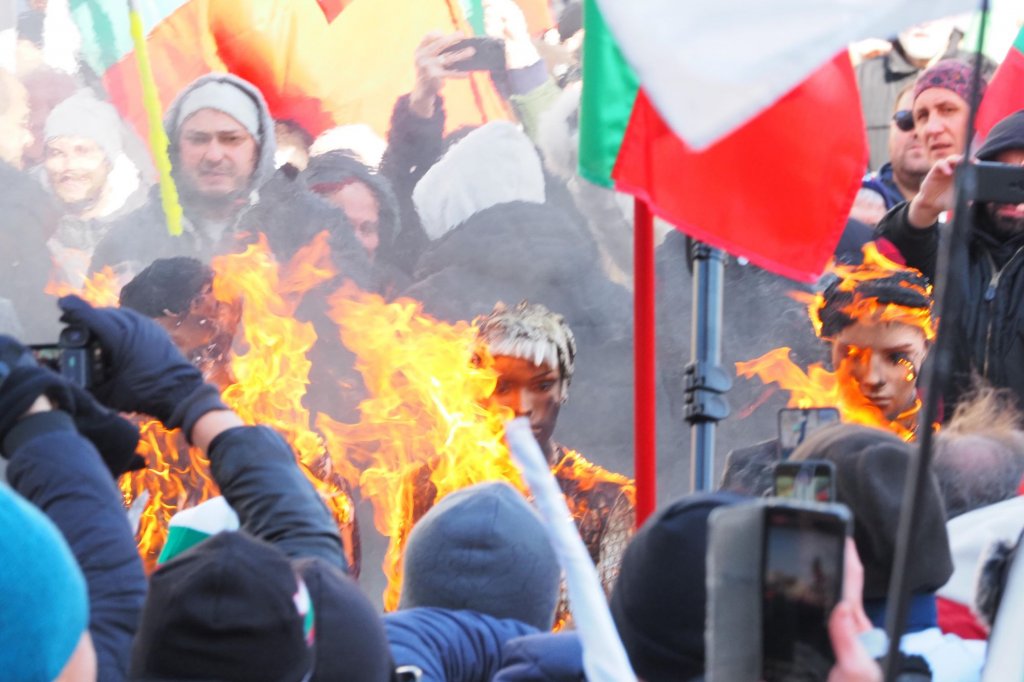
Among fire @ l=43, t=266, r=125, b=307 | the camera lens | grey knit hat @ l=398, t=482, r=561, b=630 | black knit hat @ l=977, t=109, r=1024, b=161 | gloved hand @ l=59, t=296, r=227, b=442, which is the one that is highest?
black knit hat @ l=977, t=109, r=1024, b=161

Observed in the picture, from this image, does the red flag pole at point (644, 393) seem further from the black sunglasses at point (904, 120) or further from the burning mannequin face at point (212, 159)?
the burning mannequin face at point (212, 159)

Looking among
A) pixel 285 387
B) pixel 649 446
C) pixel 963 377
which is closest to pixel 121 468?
pixel 649 446

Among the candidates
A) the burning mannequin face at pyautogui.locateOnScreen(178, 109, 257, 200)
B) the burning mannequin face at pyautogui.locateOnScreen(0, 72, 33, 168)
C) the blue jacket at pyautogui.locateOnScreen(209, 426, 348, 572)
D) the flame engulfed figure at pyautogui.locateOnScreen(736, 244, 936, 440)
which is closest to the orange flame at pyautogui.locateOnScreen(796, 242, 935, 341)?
the flame engulfed figure at pyautogui.locateOnScreen(736, 244, 936, 440)

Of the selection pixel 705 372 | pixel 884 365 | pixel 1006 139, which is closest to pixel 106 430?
pixel 705 372

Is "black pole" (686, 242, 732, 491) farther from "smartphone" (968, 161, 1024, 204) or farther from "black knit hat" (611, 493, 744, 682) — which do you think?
"black knit hat" (611, 493, 744, 682)

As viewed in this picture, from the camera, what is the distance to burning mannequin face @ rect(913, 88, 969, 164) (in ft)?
16.5

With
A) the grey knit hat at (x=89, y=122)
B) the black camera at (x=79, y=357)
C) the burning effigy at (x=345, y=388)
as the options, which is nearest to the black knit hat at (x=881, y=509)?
the black camera at (x=79, y=357)

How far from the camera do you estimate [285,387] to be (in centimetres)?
628

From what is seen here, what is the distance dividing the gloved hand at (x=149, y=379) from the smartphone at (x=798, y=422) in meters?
0.63

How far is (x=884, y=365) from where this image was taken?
497cm

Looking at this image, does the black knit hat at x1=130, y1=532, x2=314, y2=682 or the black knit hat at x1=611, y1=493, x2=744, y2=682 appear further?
the black knit hat at x1=611, y1=493, x2=744, y2=682

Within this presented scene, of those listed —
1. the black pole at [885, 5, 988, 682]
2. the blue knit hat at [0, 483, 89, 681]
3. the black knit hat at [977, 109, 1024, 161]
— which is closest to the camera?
the black pole at [885, 5, 988, 682]

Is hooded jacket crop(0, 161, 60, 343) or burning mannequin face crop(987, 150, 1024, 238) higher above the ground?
burning mannequin face crop(987, 150, 1024, 238)

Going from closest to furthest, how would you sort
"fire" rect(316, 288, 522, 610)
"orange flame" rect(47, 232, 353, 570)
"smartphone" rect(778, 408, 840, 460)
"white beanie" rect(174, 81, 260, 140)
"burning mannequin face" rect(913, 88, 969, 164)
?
"smartphone" rect(778, 408, 840, 460) → "burning mannequin face" rect(913, 88, 969, 164) → "orange flame" rect(47, 232, 353, 570) → "fire" rect(316, 288, 522, 610) → "white beanie" rect(174, 81, 260, 140)
